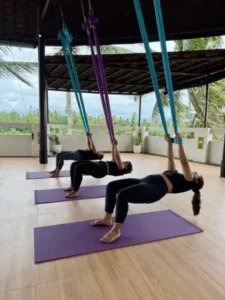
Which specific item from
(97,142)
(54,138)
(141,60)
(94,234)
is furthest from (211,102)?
(94,234)

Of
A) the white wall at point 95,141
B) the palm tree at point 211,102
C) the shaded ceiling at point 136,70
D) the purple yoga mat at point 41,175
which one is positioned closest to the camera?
the purple yoga mat at point 41,175

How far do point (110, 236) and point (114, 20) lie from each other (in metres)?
5.69

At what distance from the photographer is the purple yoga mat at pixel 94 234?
1.92 metres

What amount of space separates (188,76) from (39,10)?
462cm

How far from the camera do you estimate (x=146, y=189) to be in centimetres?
202

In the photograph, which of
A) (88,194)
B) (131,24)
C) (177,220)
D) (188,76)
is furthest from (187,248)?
(188,76)

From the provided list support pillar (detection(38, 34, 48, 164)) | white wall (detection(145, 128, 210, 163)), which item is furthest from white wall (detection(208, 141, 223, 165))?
support pillar (detection(38, 34, 48, 164))

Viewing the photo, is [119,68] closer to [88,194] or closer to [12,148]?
[88,194]

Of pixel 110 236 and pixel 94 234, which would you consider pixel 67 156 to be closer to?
pixel 94 234

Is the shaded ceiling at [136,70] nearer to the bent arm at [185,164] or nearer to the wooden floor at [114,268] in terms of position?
the bent arm at [185,164]

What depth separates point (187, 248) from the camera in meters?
2.00

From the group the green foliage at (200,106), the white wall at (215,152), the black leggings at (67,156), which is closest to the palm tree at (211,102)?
the green foliage at (200,106)

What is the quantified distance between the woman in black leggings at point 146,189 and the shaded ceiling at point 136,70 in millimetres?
3359

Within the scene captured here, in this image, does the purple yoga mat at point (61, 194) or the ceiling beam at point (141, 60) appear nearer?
the purple yoga mat at point (61, 194)
